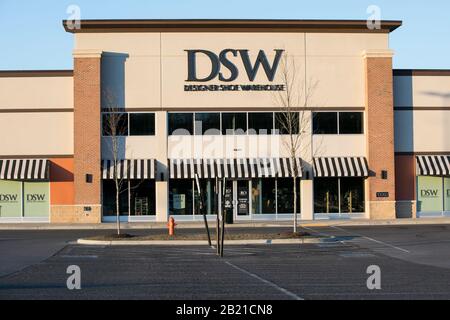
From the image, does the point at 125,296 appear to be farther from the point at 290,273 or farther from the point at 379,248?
the point at 379,248

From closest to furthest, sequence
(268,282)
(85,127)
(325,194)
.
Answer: (268,282)
(85,127)
(325,194)

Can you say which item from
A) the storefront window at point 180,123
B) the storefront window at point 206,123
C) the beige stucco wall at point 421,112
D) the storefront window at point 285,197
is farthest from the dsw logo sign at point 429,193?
the storefront window at point 180,123

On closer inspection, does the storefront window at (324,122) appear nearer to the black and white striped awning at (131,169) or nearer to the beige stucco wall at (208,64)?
the beige stucco wall at (208,64)

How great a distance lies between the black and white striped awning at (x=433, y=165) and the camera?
132 feet

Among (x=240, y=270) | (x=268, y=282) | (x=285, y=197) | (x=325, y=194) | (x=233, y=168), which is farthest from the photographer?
(x=325, y=194)

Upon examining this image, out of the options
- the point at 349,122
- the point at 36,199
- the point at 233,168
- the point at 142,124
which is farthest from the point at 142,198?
the point at 349,122

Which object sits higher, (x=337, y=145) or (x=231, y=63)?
(x=231, y=63)

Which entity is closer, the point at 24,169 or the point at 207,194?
the point at 24,169

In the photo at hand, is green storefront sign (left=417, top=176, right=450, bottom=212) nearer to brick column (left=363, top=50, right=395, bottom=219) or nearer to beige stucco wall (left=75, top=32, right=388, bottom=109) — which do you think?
brick column (left=363, top=50, right=395, bottom=219)

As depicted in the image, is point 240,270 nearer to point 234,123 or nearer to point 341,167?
point 234,123

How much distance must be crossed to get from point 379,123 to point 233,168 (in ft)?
26.6

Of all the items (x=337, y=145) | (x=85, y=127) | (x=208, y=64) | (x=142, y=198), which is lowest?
(x=142, y=198)

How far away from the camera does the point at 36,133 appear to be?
39.5m

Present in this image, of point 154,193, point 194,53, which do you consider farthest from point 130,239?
point 194,53
